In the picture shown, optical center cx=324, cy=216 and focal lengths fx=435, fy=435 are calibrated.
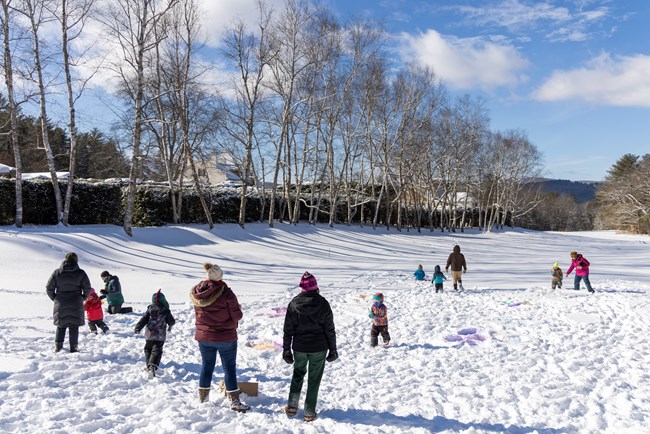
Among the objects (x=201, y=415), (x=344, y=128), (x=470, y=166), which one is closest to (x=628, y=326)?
(x=201, y=415)

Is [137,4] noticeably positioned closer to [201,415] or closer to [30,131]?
[201,415]

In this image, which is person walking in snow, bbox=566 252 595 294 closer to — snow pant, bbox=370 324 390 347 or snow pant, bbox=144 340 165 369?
snow pant, bbox=370 324 390 347

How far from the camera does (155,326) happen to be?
588cm

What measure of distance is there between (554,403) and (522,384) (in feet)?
2.12

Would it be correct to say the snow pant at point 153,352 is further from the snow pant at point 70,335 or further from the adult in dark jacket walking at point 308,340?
the adult in dark jacket walking at point 308,340

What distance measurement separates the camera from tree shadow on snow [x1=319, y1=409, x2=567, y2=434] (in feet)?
15.4

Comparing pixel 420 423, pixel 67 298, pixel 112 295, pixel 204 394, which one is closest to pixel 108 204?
pixel 112 295

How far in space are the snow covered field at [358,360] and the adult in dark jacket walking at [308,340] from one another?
283 millimetres

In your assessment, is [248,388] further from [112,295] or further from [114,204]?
[114,204]

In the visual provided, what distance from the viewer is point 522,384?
6.02 metres

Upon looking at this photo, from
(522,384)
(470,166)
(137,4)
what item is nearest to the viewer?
(522,384)

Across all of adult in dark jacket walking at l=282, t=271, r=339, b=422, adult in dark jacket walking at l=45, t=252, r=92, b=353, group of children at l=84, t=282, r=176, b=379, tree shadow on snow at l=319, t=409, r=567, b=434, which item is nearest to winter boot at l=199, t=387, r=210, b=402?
adult in dark jacket walking at l=282, t=271, r=339, b=422

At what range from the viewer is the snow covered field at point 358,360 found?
4.77m

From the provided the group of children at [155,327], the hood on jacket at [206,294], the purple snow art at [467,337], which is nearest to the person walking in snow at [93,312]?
the group of children at [155,327]
